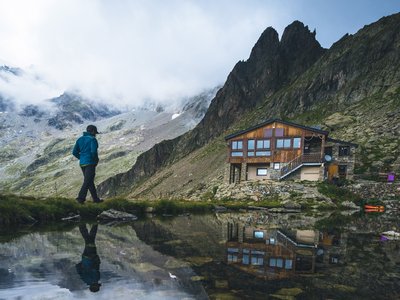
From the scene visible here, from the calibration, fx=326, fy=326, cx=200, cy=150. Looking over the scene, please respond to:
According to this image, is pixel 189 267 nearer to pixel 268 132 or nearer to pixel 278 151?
pixel 278 151

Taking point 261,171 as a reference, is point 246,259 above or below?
below

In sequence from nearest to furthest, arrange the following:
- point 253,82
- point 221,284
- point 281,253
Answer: point 221,284, point 281,253, point 253,82

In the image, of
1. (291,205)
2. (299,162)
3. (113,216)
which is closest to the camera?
(113,216)

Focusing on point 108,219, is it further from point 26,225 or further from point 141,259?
point 141,259

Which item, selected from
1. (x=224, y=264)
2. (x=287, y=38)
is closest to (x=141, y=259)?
(x=224, y=264)

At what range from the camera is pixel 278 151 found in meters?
51.1

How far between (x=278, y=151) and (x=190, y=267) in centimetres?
4560

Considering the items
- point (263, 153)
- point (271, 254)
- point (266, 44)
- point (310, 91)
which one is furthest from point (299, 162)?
point (266, 44)

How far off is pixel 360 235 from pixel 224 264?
27.7 feet

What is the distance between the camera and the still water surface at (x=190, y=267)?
5.62 meters

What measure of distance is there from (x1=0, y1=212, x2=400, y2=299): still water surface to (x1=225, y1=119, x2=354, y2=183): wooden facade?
37.0m

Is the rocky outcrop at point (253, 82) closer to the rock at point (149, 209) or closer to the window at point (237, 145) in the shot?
the window at point (237, 145)

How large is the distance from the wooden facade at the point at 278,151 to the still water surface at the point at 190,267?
121 ft

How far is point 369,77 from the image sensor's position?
299 feet
